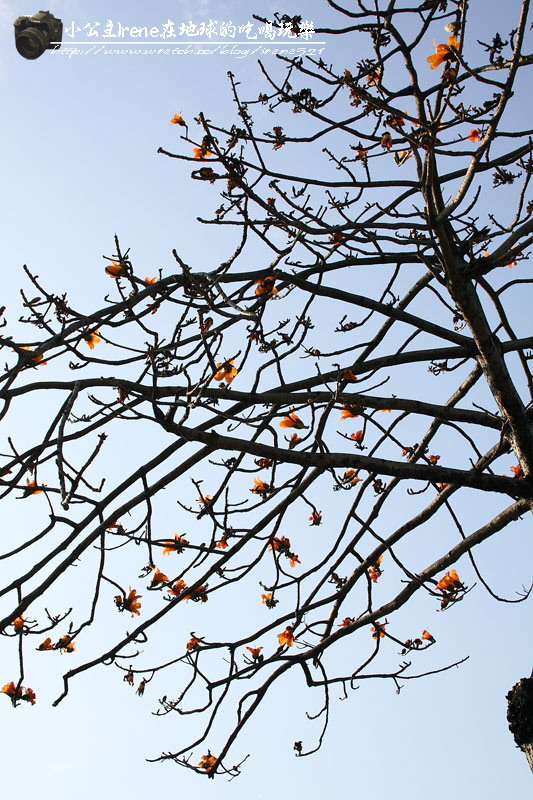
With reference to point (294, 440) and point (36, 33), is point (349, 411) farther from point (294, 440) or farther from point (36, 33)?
point (36, 33)

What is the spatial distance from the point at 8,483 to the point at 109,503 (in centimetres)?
44

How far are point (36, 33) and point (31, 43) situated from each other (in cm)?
7

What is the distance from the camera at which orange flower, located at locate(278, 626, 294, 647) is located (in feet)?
11.9

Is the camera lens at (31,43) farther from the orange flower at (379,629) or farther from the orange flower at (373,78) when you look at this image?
the orange flower at (379,629)

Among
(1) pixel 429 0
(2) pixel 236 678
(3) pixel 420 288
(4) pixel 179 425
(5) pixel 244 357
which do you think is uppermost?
(1) pixel 429 0

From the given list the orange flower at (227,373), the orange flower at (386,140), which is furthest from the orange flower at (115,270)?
the orange flower at (386,140)

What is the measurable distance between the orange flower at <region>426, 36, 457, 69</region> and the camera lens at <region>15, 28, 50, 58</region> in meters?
1.96

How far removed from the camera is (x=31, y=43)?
→ 3385 mm

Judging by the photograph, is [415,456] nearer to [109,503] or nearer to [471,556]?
[471,556]

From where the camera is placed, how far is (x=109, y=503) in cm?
271

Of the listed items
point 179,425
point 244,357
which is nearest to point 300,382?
point 244,357

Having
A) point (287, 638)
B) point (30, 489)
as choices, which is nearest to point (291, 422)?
point (30, 489)

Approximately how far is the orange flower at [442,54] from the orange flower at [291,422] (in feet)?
5.11

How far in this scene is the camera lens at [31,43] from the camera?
336 centimetres
